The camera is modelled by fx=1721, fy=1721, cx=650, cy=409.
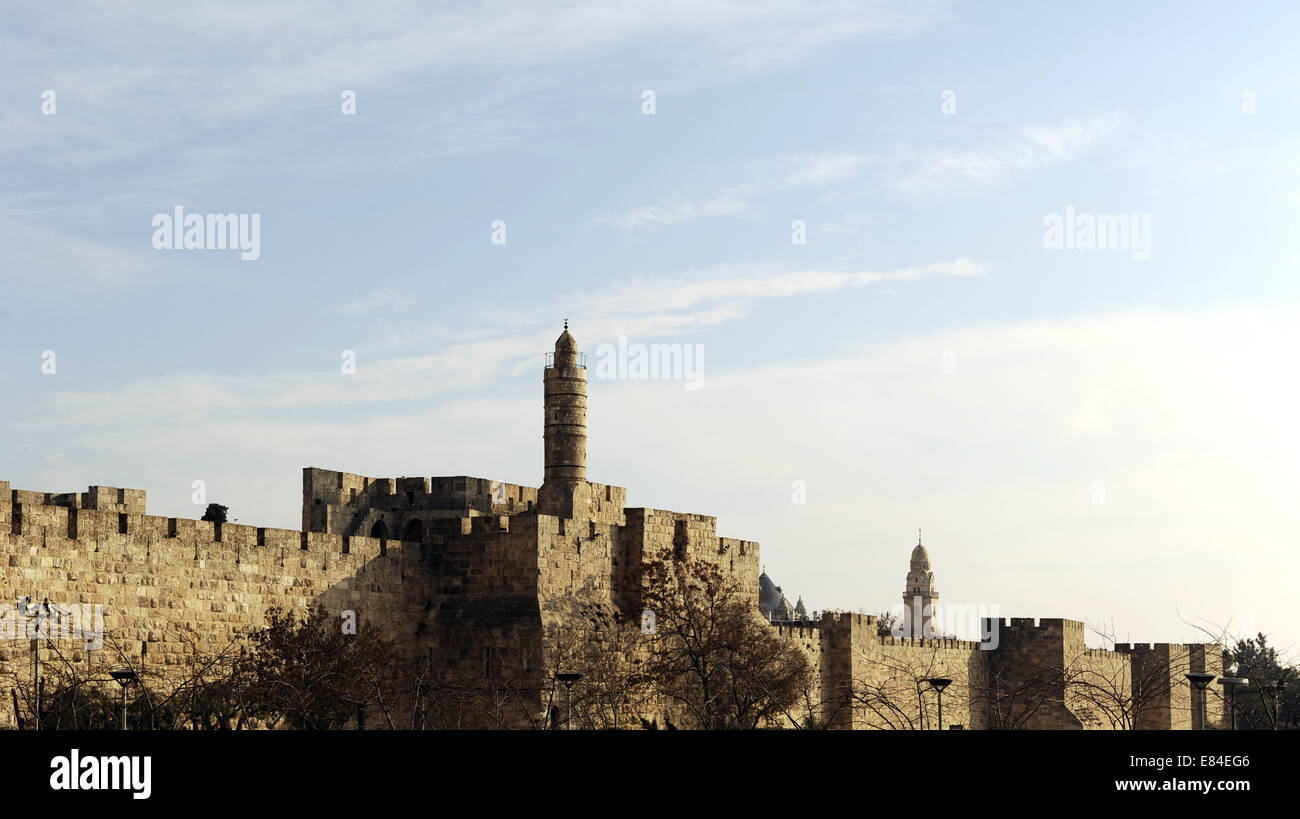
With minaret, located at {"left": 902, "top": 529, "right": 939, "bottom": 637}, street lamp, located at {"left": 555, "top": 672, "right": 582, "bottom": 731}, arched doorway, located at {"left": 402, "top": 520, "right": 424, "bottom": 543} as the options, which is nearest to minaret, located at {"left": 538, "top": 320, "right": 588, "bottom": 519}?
arched doorway, located at {"left": 402, "top": 520, "right": 424, "bottom": 543}

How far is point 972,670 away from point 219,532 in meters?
23.5

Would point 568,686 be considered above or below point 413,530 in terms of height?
below

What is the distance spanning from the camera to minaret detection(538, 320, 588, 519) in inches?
1496

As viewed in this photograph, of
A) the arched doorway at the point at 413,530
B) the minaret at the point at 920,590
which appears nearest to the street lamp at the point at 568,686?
the arched doorway at the point at 413,530

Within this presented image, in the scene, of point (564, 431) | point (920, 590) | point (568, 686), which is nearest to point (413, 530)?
point (564, 431)

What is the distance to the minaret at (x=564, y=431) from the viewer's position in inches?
1496

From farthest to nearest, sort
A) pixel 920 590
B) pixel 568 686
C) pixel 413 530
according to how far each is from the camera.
Result: pixel 920 590, pixel 413 530, pixel 568 686

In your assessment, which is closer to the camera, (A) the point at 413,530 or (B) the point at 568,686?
(B) the point at 568,686

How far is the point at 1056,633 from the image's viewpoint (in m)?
44.2

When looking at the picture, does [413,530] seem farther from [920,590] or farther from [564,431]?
[920,590]

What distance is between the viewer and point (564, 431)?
128ft

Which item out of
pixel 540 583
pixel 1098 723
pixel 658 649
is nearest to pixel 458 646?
pixel 540 583

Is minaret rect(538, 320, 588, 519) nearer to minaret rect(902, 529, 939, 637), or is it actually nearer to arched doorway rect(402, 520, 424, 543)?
arched doorway rect(402, 520, 424, 543)
